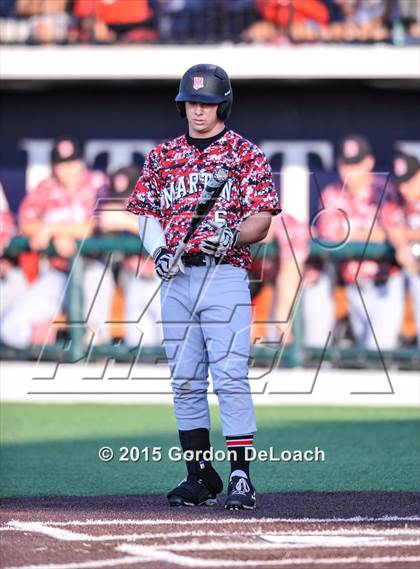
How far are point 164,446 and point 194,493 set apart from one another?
2.82 meters

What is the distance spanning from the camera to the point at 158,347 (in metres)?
14.8

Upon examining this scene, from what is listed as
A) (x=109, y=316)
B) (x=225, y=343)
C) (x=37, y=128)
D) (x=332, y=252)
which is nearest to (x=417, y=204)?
(x=332, y=252)

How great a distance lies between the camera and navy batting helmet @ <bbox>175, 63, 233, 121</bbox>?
246 inches

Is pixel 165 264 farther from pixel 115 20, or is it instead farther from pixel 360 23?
pixel 115 20

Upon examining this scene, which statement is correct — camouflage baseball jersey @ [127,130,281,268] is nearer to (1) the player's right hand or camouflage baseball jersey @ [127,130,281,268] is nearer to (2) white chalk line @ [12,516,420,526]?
(1) the player's right hand

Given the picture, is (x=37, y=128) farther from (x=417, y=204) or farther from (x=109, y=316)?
(x=417, y=204)

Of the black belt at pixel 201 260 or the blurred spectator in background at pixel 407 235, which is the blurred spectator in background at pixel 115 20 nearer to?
the blurred spectator in background at pixel 407 235

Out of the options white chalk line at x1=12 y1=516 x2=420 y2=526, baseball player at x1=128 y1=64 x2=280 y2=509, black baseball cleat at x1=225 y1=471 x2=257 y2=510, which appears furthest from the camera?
baseball player at x1=128 y1=64 x2=280 y2=509

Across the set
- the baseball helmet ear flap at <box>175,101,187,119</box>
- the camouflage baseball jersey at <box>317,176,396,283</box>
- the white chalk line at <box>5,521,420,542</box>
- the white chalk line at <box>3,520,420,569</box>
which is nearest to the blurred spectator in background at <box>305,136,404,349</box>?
the camouflage baseball jersey at <box>317,176,396,283</box>

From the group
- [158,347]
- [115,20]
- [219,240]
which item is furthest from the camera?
[115,20]

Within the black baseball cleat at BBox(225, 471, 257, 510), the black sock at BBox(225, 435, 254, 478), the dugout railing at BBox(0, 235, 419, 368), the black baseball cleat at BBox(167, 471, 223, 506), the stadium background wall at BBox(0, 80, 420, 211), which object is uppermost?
the black sock at BBox(225, 435, 254, 478)

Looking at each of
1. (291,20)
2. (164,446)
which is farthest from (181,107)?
(291,20)

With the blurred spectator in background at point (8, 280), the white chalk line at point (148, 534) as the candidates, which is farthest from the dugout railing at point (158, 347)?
the white chalk line at point (148, 534)

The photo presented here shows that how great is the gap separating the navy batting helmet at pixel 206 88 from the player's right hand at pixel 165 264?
0.67 meters
